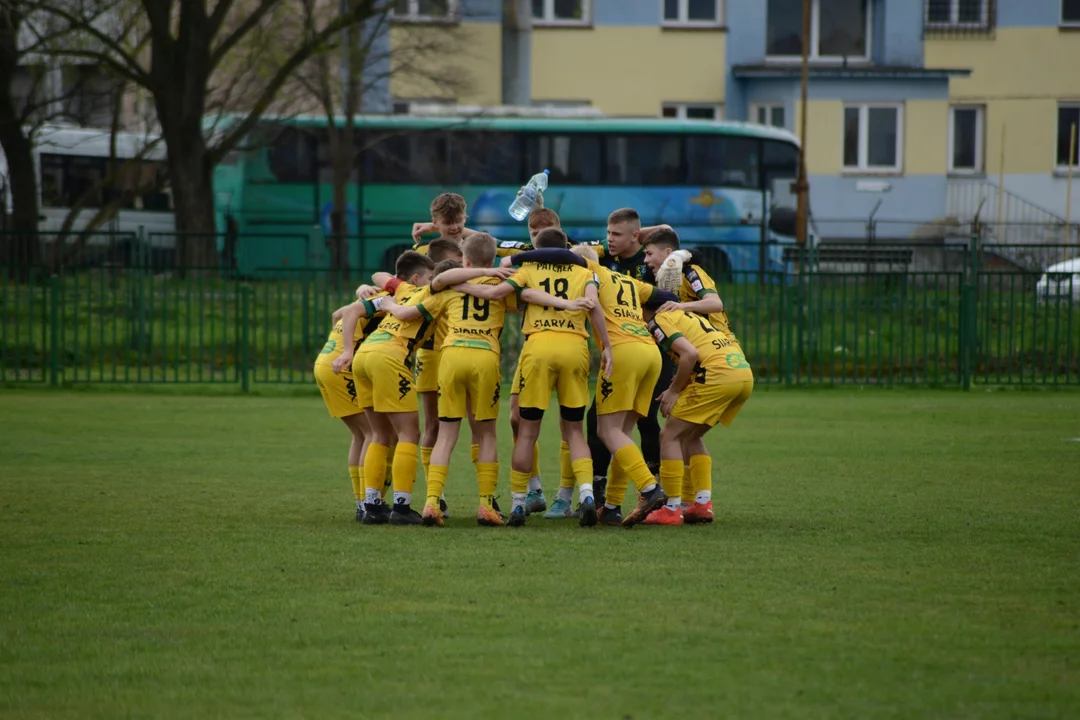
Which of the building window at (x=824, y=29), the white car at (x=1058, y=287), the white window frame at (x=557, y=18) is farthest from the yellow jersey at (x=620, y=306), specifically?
the building window at (x=824, y=29)

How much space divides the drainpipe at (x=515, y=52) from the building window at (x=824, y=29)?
728 centimetres

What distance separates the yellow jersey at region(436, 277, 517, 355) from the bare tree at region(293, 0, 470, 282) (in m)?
20.3

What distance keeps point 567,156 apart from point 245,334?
12.4 m

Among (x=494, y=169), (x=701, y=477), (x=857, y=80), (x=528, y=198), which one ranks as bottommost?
(x=701, y=477)

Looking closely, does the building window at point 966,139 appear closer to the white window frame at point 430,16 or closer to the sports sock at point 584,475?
the white window frame at point 430,16

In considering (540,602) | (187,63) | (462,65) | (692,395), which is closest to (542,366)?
(692,395)

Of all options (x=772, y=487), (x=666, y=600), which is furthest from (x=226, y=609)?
(x=772, y=487)

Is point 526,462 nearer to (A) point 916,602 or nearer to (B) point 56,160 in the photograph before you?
(A) point 916,602

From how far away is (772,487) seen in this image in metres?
11.2

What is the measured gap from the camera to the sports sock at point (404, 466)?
9156 mm

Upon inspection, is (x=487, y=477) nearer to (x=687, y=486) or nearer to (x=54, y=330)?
(x=687, y=486)

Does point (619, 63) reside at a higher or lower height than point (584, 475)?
higher

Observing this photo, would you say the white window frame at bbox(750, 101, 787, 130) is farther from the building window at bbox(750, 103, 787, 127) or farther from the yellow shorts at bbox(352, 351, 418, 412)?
the yellow shorts at bbox(352, 351, 418, 412)

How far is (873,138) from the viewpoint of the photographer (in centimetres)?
4078
